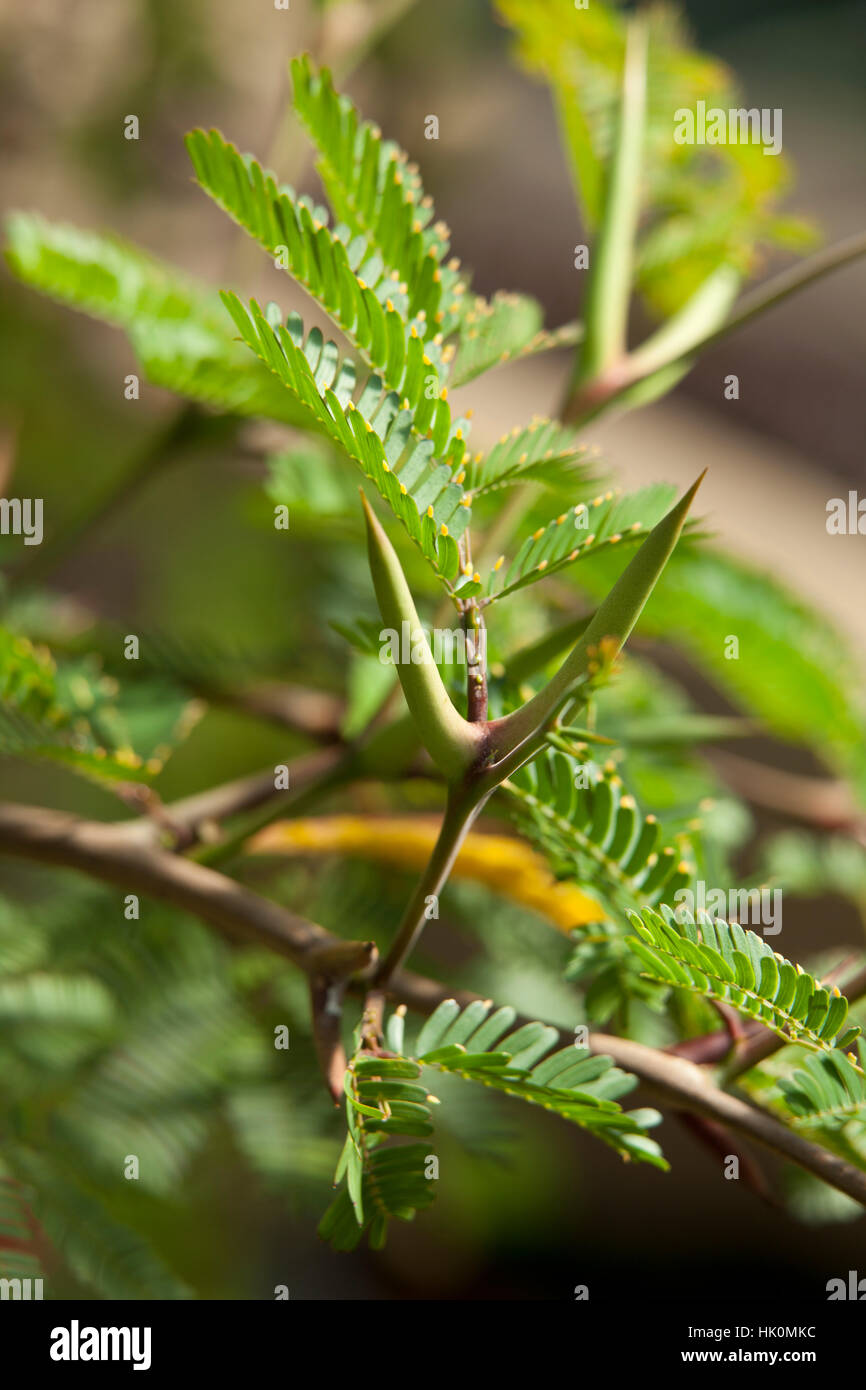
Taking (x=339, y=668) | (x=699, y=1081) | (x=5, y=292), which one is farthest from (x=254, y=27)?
(x=699, y=1081)

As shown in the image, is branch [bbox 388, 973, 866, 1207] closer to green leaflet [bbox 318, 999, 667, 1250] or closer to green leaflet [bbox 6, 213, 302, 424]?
green leaflet [bbox 318, 999, 667, 1250]

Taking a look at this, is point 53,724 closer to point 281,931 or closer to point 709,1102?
point 281,931

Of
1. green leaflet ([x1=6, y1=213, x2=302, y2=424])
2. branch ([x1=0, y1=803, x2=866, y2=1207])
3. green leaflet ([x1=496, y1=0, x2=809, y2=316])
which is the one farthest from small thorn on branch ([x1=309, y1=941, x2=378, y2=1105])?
green leaflet ([x1=496, y1=0, x2=809, y2=316])

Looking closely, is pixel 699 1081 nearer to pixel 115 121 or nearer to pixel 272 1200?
pixel 272 1200

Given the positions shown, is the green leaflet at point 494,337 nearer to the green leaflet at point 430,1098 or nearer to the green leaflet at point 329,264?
the green leaflet at point 329,264

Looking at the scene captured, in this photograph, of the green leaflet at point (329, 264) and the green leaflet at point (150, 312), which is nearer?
the green leaflet at point (329, 264)

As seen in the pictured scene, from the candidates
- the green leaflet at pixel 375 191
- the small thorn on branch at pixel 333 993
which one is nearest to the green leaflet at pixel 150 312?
the green leaflet at pixel 375 191

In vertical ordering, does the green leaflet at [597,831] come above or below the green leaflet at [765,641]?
below
